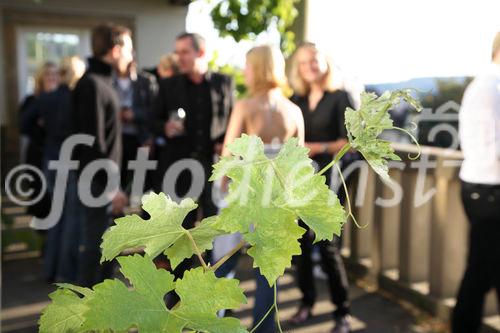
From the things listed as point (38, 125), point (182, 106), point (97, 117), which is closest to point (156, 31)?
point (38, 125)

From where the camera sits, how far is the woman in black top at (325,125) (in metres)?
3.52

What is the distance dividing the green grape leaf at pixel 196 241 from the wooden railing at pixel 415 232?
3206mm

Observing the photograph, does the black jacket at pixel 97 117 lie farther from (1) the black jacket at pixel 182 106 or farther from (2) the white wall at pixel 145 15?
(2) the white wall at pixel 145 15

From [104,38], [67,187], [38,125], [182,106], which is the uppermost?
[104,38]

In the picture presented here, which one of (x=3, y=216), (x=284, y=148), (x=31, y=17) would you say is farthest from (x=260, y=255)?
(x=31, y=17)

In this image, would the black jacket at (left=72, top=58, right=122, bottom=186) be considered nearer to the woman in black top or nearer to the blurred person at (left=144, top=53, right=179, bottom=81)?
the woman in black top

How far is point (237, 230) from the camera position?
1.59 ft

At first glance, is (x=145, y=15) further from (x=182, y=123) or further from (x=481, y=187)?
(x=481, y=187)

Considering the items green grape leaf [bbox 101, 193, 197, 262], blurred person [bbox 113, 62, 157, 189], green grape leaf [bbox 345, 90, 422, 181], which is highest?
green grape leaf [bbox 345, 90, 422, 181]

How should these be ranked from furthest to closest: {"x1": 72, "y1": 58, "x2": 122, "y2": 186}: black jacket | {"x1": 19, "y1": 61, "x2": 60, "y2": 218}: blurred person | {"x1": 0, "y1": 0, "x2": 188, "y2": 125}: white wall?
1. {"x1": 0, "y1": 0, "x2": 188, "y2": 125}: white wall
2. {"x1": 19, "y1": 61, "x2": 60, "y2": 218}: blurred person
3. {"x1": 72, "y1": 58, "x2": 122, "y2": 186}: black jacket

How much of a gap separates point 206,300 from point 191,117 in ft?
11.4

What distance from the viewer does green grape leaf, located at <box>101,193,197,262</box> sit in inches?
21.2

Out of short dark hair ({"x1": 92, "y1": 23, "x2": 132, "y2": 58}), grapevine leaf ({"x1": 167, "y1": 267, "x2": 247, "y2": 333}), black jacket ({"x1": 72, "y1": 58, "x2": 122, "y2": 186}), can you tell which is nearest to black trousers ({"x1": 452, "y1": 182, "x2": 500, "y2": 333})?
black jacket ({"x1": 72, "y1": 58, "x2": 122, "y2": 186})

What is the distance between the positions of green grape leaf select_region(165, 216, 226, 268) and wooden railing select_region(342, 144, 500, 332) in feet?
10.5
